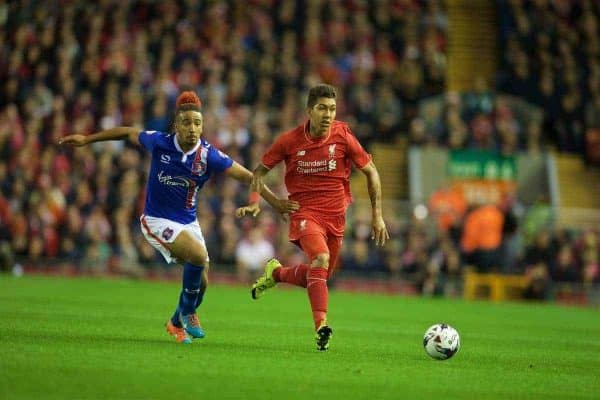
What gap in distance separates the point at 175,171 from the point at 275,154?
103 centimetres

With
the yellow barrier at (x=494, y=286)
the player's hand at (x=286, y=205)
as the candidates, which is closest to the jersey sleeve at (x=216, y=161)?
the player's hand at (x=286, y=205)

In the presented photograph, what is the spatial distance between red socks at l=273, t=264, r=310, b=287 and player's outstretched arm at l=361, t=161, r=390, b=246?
77 cm

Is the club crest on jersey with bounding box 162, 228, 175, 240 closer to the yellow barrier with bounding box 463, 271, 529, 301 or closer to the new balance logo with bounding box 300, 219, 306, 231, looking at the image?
the new balance logo with bounding box 300, 219, 306, 231

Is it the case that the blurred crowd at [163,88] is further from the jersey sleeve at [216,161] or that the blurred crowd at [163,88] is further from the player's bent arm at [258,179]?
the jersey sleeve at [216,161]

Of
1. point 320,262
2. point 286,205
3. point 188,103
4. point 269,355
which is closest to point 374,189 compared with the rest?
point 286,205

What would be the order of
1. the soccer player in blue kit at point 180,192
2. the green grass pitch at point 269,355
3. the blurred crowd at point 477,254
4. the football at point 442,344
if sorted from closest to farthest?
the green grass pitch at point 269,355 → the football at point 442,344 → the soccer player in blue kit at point 180,192 → the blurred crowd at point 477,254

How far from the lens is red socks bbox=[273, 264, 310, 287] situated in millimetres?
11641

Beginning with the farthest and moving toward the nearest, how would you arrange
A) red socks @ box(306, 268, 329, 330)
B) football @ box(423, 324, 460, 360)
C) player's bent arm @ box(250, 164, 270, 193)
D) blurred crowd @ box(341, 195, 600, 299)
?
blurred crowd @ box(341, 195, 600, 299) < player's bent arm @ box(250, 164, 270, 193) < red socks @ box(306, 268, 329, 330) < football @ box(423, 324, 460, 360)

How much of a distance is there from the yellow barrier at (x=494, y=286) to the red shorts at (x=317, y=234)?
13.4 m

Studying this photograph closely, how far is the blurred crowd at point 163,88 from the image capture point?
966 inches

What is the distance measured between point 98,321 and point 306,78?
15.8 meters

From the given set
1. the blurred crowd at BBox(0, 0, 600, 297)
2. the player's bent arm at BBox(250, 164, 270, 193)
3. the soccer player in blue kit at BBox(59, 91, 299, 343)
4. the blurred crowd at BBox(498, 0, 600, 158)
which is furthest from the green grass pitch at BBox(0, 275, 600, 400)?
the blurred crowd at BBox(498, 0, 600, 158)

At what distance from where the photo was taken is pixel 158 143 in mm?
11172

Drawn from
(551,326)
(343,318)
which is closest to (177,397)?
(343,318)
